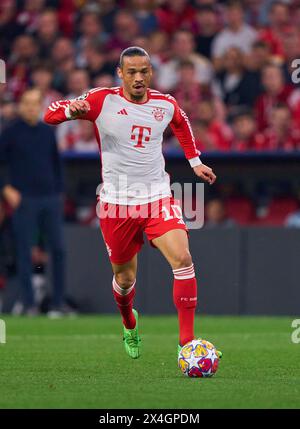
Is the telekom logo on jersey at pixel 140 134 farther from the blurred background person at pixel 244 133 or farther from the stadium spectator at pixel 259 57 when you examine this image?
the stadium spectator at pixel 259 57

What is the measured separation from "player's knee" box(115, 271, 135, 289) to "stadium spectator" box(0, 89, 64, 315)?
16.8 feet

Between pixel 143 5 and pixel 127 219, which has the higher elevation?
pixel 143 5

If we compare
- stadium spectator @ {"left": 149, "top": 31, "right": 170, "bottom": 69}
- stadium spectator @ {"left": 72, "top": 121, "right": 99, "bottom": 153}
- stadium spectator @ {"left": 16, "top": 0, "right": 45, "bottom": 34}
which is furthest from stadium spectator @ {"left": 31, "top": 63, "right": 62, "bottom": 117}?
stadium spectator @ {"left": 16, "top": 0, "right": 45, "bottom": 34}

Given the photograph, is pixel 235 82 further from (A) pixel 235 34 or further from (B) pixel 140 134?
(B) pixel 140 134

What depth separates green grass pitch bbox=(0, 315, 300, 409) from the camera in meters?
7.10

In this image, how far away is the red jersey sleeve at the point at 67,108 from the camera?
907 centimetres

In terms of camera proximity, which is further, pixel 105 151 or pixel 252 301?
pixel 252 301

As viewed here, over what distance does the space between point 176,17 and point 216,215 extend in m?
4.30

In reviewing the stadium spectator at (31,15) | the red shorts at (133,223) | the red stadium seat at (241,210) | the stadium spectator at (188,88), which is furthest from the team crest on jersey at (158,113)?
the stadium spectator at (31,15)

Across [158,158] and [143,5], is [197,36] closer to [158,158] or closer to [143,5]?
[143,5]

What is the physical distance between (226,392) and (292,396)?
45cm

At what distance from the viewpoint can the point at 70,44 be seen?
19.2m

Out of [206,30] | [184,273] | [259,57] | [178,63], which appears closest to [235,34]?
[206,30]

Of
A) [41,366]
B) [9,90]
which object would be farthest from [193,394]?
[9,90]
